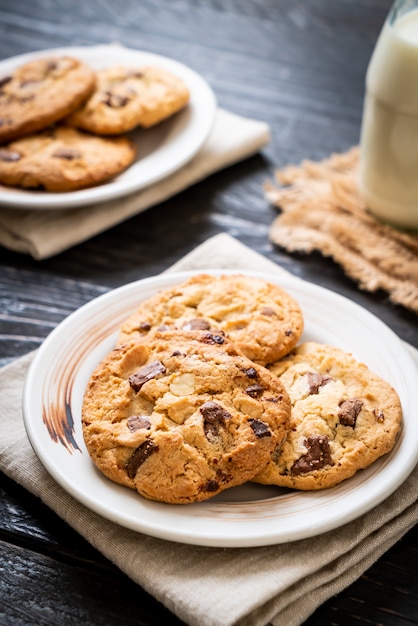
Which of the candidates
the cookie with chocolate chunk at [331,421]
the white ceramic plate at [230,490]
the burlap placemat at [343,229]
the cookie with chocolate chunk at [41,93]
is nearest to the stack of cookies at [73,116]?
the cookie with chocolate chunk at [41,93]

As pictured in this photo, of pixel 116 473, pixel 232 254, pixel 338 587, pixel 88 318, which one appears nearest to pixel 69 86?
pixel 232 254

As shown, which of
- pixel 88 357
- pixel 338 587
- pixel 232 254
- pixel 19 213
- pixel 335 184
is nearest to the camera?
pixel 338 587

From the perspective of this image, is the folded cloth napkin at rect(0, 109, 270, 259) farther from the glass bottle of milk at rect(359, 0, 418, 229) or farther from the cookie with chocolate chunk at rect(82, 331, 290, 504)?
the cookie with chocolate chunk at rect(82, 331, 290, 504)

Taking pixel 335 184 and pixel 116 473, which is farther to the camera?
pixel 335 184

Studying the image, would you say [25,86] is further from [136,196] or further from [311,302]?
[311,302]

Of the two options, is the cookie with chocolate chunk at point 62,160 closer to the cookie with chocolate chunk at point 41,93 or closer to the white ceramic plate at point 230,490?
the cookie with chocolate chunk at point 41,93

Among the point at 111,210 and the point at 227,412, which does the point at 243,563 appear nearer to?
the point at 227,412

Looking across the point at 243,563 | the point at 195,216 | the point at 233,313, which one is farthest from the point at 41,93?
the point at 243,563
